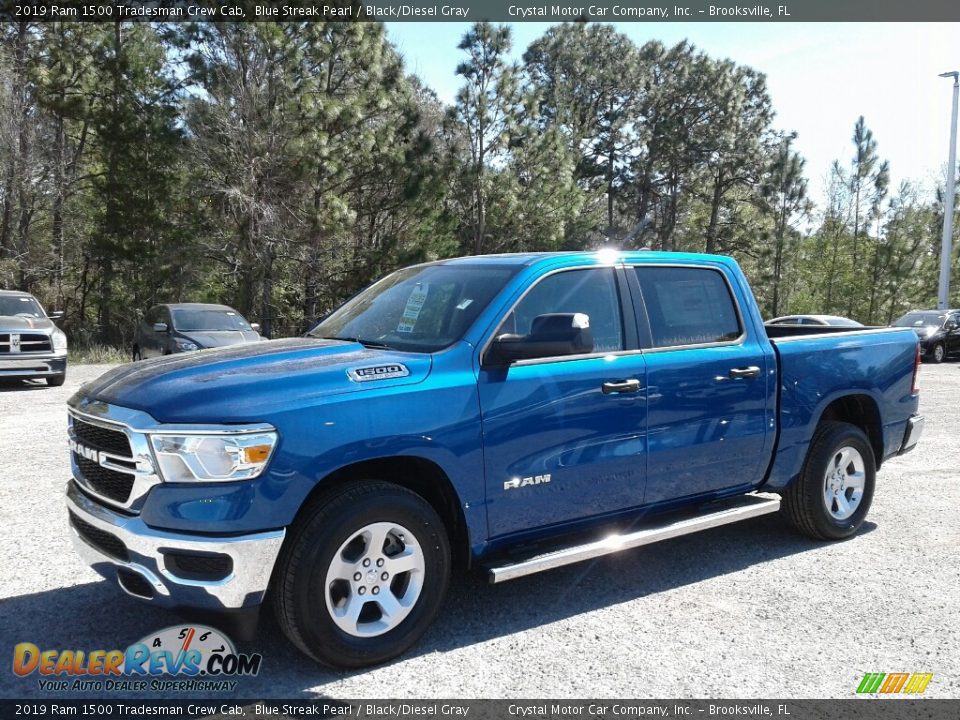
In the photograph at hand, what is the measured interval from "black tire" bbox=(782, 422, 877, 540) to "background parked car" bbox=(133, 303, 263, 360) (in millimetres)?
10860

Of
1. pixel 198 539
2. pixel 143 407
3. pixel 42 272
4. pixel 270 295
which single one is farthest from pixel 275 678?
pixel 42 272

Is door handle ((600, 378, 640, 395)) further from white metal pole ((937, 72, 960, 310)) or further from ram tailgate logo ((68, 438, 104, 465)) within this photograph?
white metal pole ((937, 72, 960, 310))

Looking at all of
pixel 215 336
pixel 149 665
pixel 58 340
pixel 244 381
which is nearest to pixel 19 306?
pixel 58 340

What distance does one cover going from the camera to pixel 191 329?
14.4 metres

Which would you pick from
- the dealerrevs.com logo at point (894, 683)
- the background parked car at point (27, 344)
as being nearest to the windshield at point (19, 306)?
the background parked car at point (27, 344)

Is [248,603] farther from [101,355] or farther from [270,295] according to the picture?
[270,295]

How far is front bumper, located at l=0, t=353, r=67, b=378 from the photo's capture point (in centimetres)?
1301

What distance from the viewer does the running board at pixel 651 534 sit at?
3.65 metres

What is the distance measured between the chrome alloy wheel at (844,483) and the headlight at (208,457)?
391 centimetres

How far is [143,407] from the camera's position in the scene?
10.5 feet

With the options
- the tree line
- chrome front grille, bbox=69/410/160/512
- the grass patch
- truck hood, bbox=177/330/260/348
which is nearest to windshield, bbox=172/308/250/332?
truck hood, bbox=177/330/260/348

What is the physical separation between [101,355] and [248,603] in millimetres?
20587

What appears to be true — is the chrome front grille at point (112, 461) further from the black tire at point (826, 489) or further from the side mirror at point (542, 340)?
the black tire at point (826, 489)

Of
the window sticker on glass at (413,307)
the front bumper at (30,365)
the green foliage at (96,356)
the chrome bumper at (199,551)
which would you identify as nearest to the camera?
the chrome bumper at (199,551)
